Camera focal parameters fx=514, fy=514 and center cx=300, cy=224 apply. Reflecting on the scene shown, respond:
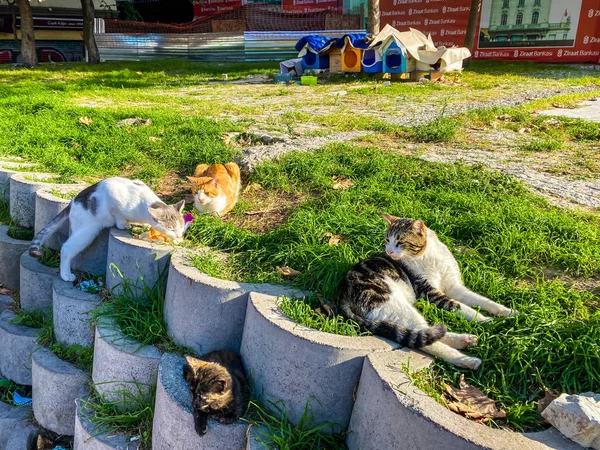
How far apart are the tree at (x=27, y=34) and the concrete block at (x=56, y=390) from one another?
43.1 feet

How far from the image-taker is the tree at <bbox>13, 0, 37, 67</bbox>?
1372 cm

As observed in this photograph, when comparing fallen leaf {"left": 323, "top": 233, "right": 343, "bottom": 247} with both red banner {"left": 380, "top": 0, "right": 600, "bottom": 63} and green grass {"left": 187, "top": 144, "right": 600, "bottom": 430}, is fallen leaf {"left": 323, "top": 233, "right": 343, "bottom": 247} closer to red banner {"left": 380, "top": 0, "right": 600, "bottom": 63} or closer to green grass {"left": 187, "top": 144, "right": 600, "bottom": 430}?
green grass {"left": 187, "top": 144, "right": 600, "bottom": 430}

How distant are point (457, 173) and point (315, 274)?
6.43 ft

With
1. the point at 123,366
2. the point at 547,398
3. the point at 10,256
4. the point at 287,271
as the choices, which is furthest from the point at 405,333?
the point at 10,256

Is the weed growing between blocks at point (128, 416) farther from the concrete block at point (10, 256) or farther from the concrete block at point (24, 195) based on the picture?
the concrete block at point (24, 195)

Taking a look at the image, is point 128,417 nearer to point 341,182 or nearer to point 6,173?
point 341,182

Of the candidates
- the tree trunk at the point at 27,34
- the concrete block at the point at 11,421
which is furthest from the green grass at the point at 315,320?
the tree trunk at the point at 27,34

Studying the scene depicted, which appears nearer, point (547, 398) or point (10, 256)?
point (547, 398)

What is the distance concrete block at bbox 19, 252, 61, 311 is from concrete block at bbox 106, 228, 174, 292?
0.81 m

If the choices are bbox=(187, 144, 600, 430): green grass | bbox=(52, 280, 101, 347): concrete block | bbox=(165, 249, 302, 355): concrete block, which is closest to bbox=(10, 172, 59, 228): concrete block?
bbox=(52, 280, 101, 347): concrete block

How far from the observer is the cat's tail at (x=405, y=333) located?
2516 millimetres

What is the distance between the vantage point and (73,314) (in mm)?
3660

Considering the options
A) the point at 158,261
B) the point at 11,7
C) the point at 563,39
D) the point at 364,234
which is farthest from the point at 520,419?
the point at 11,7

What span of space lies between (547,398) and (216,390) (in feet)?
5.07
